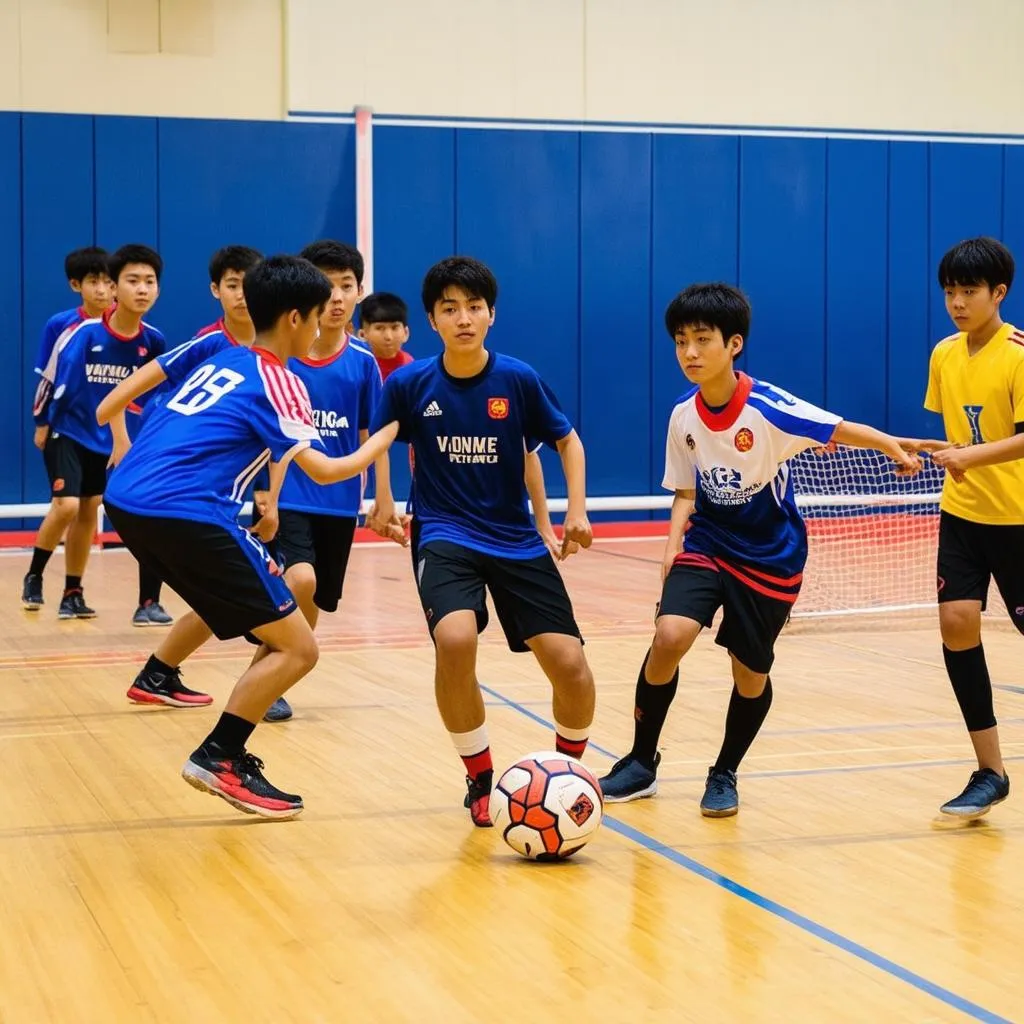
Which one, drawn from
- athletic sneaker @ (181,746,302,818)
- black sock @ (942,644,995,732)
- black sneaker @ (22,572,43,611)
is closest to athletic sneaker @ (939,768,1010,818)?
black sock @ (942,644,995,732)

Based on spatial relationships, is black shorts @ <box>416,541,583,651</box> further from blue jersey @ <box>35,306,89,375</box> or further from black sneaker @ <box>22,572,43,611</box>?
blue jersey @ <box>35,306,89,375</box>

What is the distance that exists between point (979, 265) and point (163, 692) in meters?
3.52

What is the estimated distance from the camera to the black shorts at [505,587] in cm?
448

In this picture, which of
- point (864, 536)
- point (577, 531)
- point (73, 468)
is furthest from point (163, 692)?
point (864, 536)

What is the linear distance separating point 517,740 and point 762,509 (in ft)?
4.82

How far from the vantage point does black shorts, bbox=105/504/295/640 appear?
172 inches

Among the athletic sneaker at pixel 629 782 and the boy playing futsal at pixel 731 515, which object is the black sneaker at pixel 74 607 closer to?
the athletic sneaker at pixel 629 782

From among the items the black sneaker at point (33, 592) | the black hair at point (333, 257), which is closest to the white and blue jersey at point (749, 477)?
the black hair at point (333, 257)

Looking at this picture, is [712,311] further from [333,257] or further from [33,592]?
[33,592]

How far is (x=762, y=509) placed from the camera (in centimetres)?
464

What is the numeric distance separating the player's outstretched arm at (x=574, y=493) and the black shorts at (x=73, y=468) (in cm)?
472

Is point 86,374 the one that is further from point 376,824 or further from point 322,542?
point 376,824

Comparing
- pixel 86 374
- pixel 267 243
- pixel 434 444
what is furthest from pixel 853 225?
pixel 434 444

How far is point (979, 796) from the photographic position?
4578 mm
